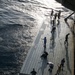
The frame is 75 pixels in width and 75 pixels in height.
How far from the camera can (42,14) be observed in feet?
172

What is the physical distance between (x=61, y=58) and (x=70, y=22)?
43.5ft

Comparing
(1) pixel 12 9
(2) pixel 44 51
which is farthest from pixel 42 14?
(2) pixel 44 51

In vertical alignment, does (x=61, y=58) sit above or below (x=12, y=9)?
below

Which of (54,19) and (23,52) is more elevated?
(54,19)

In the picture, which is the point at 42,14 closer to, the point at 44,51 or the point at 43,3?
the point at 43,3

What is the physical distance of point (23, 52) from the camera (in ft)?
126

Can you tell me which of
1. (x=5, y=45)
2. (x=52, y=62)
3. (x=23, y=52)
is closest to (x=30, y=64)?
(x=52, y=62)

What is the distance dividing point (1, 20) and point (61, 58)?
19153 millimetres

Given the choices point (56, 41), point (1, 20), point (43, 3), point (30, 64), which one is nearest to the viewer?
point (30, 64)

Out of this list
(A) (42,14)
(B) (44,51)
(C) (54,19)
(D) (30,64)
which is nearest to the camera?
(D) (30,64)

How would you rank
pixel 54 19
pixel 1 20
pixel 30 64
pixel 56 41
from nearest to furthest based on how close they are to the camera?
pixel 30 64
pixel 56 41
pixel 54 19
pixel 1 20

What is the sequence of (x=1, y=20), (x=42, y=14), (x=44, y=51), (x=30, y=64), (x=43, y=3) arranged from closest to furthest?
(x=30, y=64), (x=44, y=51), (x=1, y=20), (x=42, y=14), (x=43, y=3)

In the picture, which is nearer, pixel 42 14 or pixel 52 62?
pixel 52 62

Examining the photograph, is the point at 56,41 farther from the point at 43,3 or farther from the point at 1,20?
the point at 43,3
